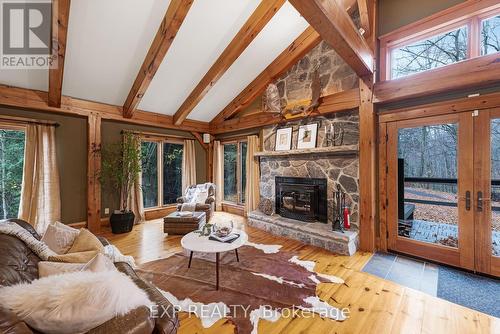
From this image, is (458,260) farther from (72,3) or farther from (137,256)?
(72,3)

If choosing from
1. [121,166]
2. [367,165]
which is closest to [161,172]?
[121,166]

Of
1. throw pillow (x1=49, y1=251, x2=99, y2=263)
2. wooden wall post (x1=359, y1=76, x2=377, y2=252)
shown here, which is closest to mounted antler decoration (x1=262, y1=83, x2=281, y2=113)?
wooden wall post (x1=359, y1=76, x2=377, y2=252)

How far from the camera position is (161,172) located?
545 cm

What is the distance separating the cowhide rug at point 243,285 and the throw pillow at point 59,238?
3.10 ft

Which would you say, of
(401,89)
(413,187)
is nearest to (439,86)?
(401,89)

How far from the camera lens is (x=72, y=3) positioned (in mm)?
2568

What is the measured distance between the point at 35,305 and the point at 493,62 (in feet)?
13.7

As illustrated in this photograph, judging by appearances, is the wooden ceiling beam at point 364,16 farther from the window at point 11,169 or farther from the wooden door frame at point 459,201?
the window at point 11,169

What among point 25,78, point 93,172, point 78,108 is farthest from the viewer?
point 93,172

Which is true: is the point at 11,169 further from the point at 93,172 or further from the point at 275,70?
the point at 275,70

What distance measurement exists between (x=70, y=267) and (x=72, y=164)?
3603 mm

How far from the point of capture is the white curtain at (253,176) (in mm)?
5137

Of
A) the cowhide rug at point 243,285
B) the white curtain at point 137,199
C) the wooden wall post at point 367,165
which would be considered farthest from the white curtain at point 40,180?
the wooden wall post at point 367,165

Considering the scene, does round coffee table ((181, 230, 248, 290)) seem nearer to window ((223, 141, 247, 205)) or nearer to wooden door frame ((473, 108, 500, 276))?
wooden door frame ((473, 108, 500, 276))
